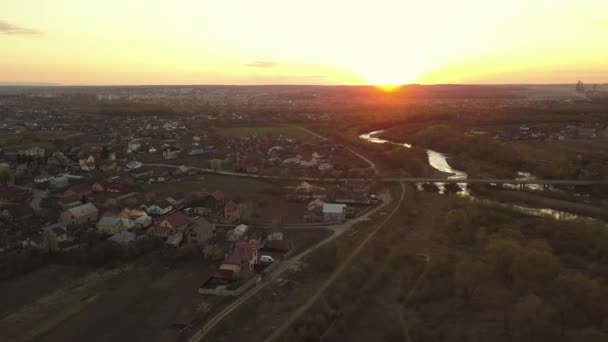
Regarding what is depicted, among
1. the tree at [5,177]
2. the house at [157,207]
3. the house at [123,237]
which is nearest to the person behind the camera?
the house at [123,237]

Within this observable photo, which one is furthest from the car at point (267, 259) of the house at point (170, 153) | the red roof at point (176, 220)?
the house at point (170, 153)

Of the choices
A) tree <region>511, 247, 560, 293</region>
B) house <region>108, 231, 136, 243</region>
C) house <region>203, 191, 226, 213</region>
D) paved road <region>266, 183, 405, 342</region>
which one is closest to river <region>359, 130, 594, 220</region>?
paved road <region>266, 183, 405, 342</region>

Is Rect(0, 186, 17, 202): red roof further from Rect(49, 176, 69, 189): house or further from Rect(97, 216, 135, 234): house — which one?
Rect(97, 216, 135, 234): house

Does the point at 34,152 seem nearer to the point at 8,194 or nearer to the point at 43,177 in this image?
the point at 43,177

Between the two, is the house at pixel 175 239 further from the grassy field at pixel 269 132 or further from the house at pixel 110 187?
the grassy field at pixel 269 132

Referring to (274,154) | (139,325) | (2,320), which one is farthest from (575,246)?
(274,154)

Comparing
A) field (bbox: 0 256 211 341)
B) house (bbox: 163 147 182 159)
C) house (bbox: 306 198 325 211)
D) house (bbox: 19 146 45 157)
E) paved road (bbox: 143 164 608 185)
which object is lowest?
field (bbox: 0 256 211 341)
